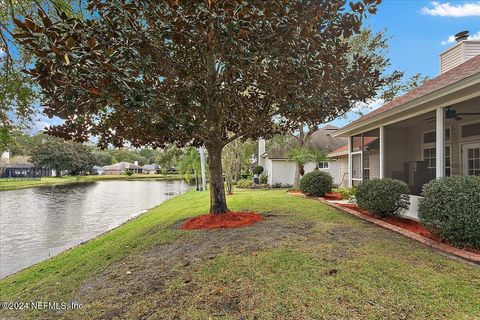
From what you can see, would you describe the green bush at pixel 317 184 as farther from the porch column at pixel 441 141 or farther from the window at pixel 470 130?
the porch column at pixel 441 141

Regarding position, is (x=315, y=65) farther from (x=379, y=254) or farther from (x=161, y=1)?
(x=379, y=254)

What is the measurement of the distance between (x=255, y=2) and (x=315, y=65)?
1597mm

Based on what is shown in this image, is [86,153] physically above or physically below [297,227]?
above

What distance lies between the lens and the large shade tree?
4250 millimetres

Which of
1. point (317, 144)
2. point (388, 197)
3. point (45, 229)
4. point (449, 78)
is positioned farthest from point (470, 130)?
point (317, 144)

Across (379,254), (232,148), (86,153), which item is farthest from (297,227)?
(86,153)

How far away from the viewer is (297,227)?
23.2ft

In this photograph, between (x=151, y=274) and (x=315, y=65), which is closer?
(x=151, y=274)

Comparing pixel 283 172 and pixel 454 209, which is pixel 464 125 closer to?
pixel 454 209

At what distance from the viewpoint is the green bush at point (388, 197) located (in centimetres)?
784

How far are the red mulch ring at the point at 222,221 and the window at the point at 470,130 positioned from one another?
6.51 meters

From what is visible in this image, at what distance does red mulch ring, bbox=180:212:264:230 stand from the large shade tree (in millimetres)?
1924

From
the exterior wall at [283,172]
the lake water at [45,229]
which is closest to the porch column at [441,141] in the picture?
the lake water at [45,229]

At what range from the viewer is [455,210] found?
516cm
